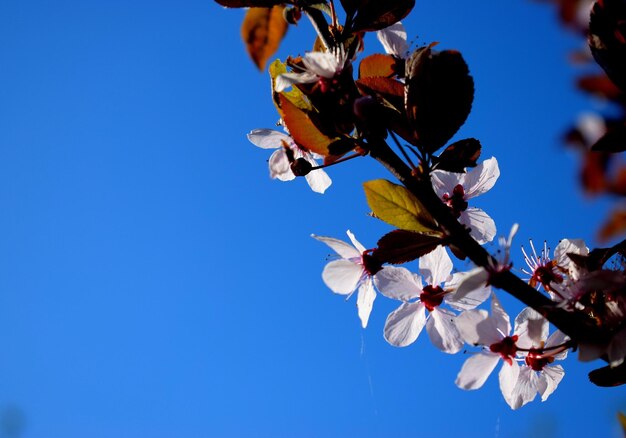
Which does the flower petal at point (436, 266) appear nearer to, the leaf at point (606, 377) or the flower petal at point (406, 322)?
the flower petal at point (406, 322)

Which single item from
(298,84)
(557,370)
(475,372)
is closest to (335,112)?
(298,84)

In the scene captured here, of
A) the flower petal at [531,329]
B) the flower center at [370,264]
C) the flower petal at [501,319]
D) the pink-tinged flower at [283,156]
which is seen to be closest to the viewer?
the flower petal at [531,329]

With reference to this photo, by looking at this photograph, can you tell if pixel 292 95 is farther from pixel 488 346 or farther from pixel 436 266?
pixel 488 346

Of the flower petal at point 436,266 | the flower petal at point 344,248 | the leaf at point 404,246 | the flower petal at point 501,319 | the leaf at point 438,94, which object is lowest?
the flower petal at point 501,319

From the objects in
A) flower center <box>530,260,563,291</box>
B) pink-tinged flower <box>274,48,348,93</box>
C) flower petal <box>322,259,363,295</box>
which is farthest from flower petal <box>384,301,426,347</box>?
pink-tinged flower <box>274,48,348,93</box>

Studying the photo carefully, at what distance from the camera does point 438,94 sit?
881 millimetres

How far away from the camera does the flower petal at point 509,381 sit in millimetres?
1015

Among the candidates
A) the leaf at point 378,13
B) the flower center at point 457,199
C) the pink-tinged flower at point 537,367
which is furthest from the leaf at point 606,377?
the leaf at point 378,13

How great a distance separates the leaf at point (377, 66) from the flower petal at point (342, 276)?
1.15 feet

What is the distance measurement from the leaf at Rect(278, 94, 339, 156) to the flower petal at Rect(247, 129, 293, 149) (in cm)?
22

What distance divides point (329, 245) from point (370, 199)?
0.55 ft

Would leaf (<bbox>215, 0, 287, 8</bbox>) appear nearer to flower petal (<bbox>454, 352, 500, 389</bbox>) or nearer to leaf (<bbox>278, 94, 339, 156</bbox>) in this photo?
leaf (<bbox>278, 94, 339, 156</bbox>)

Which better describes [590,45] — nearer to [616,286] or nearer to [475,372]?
[616,286]

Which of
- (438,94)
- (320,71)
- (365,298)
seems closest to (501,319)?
(365,298)
